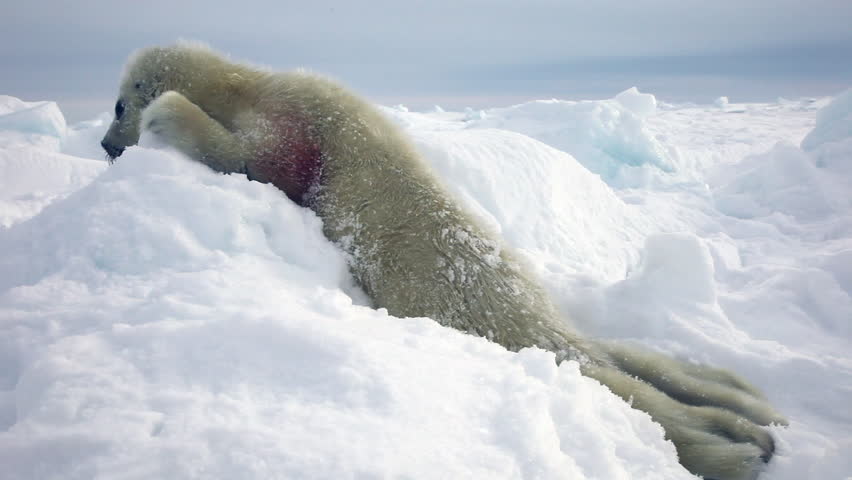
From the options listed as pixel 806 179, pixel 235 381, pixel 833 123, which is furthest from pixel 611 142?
pixel 235 381

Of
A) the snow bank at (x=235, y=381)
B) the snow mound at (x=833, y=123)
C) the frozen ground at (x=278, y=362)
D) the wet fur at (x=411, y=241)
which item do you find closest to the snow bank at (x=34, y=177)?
the wet fur at (x=411, y=241)

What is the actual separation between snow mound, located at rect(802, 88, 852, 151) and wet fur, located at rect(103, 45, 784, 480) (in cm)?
1372

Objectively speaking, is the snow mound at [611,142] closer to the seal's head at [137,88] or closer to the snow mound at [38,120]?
the seal's head at [137,88]

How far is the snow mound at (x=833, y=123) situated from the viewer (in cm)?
1262

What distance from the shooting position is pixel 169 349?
1.42 meters

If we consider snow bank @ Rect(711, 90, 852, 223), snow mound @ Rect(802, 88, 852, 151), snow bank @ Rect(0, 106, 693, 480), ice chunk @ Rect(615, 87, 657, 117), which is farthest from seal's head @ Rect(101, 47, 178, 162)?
ice chunk @ Rect(615, 87, 657, 117)

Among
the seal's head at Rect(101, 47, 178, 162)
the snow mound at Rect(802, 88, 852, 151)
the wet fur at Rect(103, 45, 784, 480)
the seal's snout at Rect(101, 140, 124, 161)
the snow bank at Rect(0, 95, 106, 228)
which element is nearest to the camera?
the wet fur at Rect(103, 45, 784, 480)

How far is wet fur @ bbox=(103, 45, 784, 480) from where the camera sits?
235 cm

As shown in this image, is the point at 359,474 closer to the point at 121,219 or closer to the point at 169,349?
the point at 169,349

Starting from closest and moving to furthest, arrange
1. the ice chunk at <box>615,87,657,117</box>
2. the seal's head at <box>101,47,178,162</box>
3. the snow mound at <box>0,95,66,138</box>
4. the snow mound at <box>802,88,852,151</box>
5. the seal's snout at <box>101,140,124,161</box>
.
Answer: the seal's head at <box>101,47,178,162</box>, the seal's snout at <box>101,140,124,161</box>, the snow mound at <box>802,88,852,151</box>, the snow mound at <box>0,95,66,138</box>, the ice chunk at <box>615,87,657,117</box>

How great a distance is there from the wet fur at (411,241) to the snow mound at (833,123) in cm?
1372

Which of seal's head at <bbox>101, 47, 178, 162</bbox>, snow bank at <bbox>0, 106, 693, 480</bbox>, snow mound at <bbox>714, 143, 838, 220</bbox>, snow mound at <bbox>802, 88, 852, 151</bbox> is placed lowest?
snow bank at <bbox>0, 106, 693, 480</bbox>

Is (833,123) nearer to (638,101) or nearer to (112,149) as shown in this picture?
(638,101)

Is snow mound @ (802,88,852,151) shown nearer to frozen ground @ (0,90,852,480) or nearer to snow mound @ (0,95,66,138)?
frozen ground @ (0,90,852,480)
